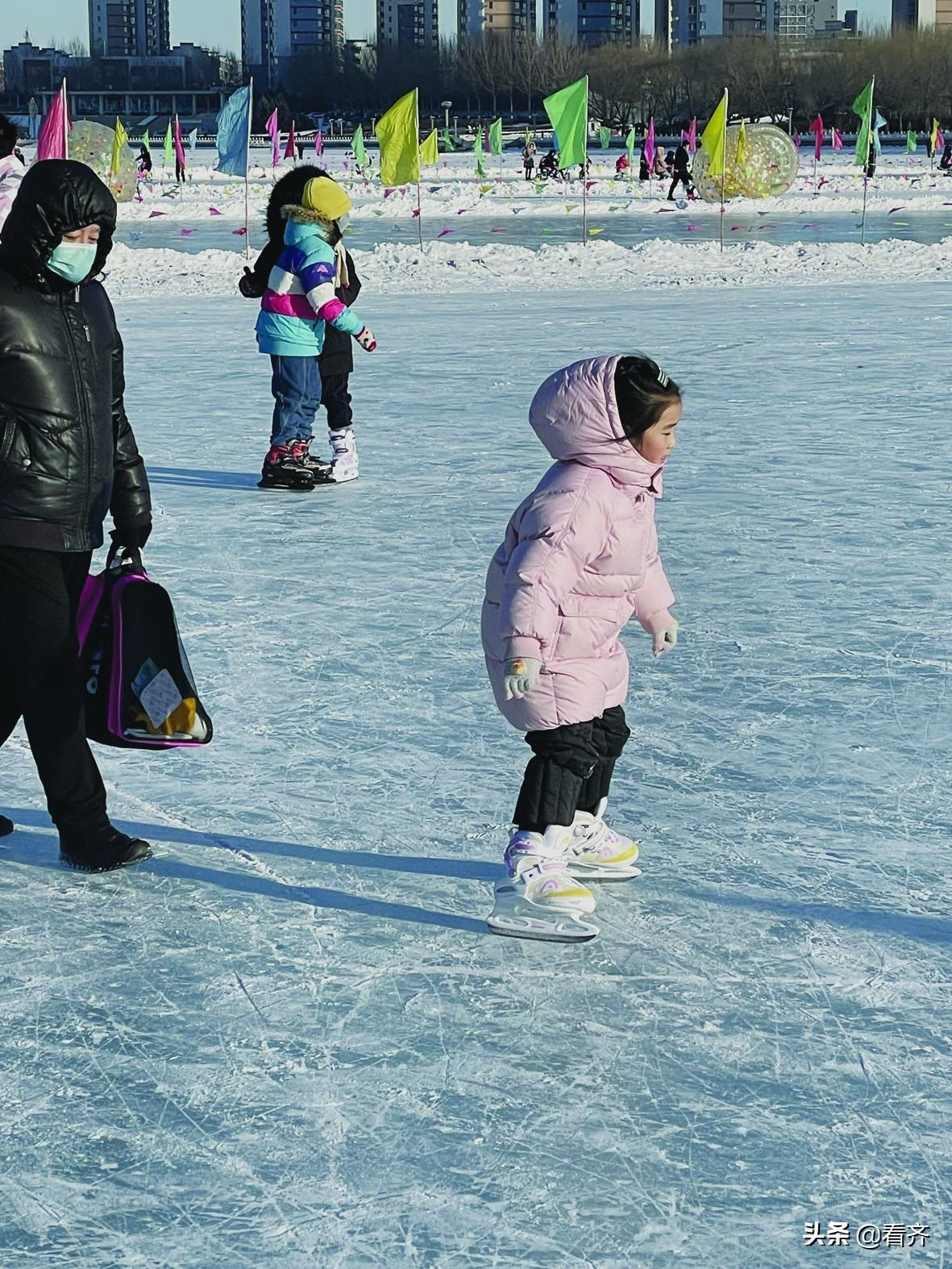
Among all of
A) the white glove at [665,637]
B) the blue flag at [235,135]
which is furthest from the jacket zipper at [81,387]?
the blue flag at [235,135]

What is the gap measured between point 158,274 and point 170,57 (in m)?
160

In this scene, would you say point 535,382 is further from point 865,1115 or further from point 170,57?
point 170,57

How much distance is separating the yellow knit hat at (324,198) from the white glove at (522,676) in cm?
→ 369

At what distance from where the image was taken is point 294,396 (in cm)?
654

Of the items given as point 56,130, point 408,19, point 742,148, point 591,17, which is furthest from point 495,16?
point 56,130

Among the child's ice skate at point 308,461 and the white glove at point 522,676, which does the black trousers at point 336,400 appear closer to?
the child's ice skate at point 308,461

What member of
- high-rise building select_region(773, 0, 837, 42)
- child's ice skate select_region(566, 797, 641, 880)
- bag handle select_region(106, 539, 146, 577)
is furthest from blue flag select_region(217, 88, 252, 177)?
high-rise building select_region(773, 0, 837, 42)

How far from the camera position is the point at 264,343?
6352mm

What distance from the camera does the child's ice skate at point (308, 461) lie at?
6.74 meters

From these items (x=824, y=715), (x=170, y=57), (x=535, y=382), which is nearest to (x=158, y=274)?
(x=535, y=382)

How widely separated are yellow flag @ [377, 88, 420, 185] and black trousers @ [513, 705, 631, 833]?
14.8 m

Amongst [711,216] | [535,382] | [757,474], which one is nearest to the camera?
[757,474]

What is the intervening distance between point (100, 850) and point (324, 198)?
3464 millimetres

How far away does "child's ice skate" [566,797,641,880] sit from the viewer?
3068mm
